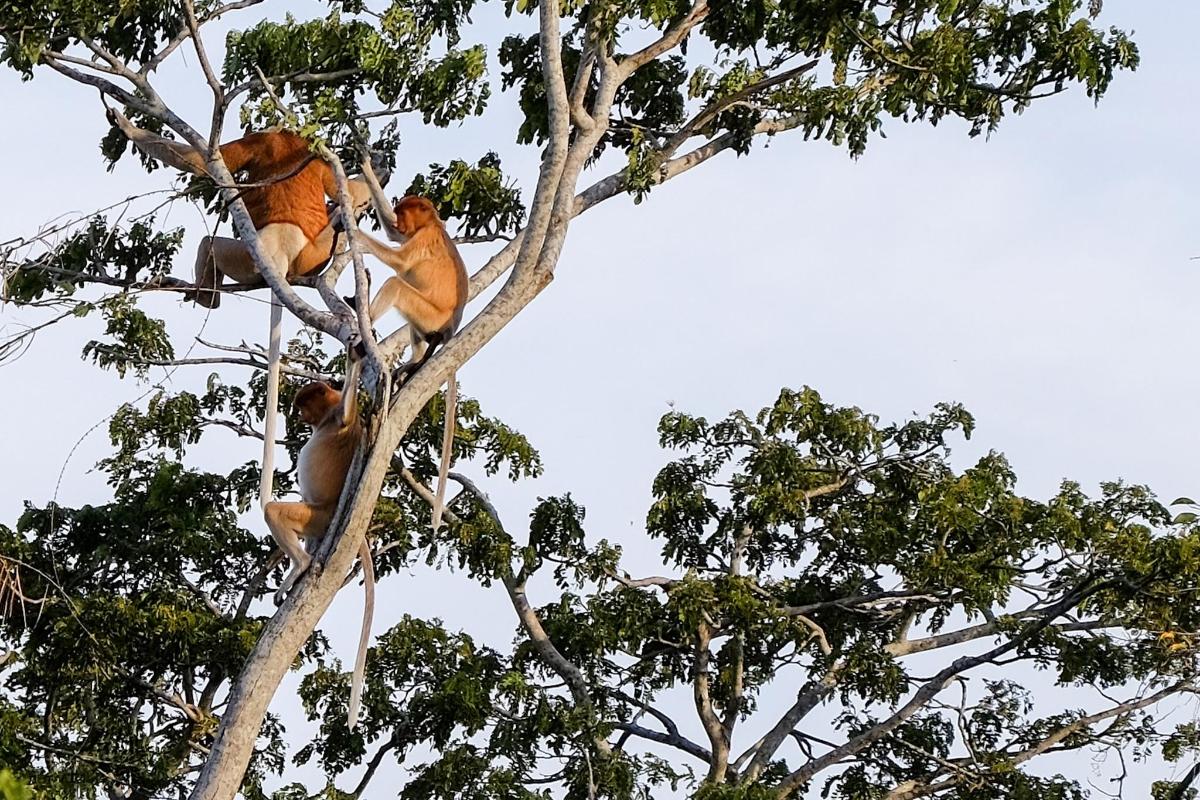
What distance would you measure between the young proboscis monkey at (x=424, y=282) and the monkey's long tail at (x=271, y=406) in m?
0.34

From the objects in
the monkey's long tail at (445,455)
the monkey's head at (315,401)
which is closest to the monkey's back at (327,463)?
the monkey's head at (315,401)

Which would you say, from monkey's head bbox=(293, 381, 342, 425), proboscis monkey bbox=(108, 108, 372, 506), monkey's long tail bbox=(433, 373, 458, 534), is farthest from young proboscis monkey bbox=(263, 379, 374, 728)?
proboscis monkey bbox=(108, 108, 372, 506)

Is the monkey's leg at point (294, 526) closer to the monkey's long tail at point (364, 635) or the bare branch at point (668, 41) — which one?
the monkey's long tail at point (364, 635)

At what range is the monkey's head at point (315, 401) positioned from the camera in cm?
579

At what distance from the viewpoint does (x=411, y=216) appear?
5789 millimetres

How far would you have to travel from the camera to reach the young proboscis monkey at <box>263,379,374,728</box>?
5434mm

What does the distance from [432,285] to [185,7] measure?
1.23 metres

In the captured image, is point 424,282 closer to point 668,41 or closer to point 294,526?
point 294,526

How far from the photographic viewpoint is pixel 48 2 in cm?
519

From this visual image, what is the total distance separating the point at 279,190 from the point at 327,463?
3.65ft

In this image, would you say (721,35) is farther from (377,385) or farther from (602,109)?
(377,385)

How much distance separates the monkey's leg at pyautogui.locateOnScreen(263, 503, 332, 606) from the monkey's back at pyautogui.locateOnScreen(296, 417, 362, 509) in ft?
0.17

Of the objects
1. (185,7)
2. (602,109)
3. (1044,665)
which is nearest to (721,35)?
(602,109)

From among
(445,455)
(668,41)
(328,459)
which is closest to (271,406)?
(328,459)
